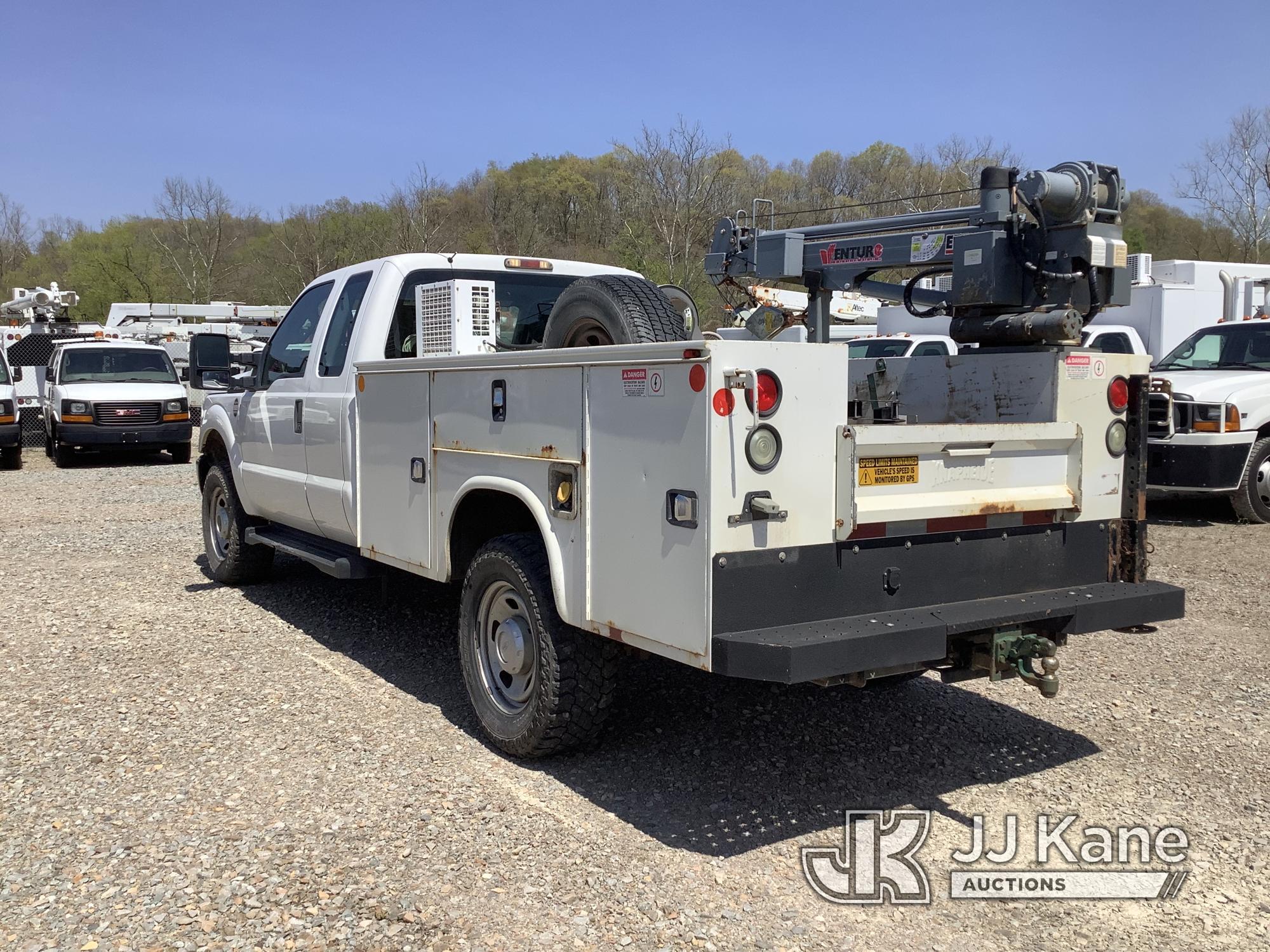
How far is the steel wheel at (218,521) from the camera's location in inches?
323

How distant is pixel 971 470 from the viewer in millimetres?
4102

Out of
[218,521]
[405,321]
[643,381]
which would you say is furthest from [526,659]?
[218,521]

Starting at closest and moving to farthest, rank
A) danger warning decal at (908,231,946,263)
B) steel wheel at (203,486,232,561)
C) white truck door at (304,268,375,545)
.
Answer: white truck door at (304,268,375,545), danger warning decal at (908,231,946,263), steel wheel at (203,486,232,561)

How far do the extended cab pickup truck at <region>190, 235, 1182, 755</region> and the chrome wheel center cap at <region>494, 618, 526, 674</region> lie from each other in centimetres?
1

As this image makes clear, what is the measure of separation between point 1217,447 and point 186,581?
9284mm

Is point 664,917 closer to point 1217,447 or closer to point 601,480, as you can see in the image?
point 601,480

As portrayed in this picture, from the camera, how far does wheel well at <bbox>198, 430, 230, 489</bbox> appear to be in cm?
809

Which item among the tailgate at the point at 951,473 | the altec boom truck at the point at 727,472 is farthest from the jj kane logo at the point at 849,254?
the tailgate at the point at 951,473

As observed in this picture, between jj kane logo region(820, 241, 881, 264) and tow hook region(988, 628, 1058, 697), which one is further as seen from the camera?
jj kane logo region(820, 241, 881, 264)

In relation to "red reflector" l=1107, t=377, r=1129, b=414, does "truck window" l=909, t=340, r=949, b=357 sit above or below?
above

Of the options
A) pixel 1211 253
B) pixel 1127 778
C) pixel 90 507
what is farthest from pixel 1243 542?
pixel 1211 253

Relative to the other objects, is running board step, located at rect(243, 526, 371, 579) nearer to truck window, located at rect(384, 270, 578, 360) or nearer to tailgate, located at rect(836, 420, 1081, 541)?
truck window, located at rect(384, 270, 578, 360)

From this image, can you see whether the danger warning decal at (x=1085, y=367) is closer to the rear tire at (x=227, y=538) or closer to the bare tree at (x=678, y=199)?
the rear tire at (x=227, y=538)

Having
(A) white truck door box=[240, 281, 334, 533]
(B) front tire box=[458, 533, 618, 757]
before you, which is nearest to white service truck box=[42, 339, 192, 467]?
(A) white truck door box=[240, 281, 334, 533]
